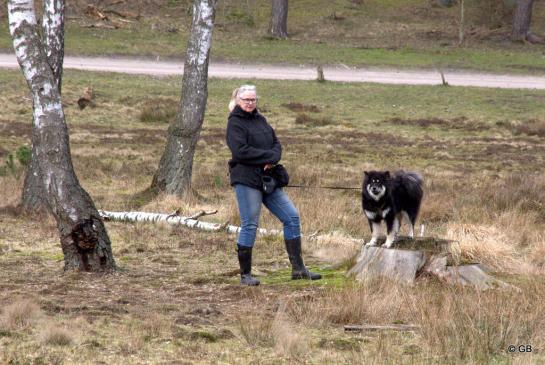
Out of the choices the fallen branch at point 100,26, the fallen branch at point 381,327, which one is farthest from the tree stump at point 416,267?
the fallen branch at point 100,26

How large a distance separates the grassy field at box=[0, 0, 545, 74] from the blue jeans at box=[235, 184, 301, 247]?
97.3 feet

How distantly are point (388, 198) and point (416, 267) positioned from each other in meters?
1.13

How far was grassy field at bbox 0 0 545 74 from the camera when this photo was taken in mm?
40625

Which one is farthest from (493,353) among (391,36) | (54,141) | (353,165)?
(391,36)

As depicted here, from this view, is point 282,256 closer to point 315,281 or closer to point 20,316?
point 315,281

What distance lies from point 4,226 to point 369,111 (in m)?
16.6

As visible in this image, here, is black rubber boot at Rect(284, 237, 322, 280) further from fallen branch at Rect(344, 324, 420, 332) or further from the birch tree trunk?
the birch tree trunk

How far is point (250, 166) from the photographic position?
391 inches

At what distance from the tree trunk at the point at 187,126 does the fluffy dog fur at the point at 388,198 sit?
5.27 m

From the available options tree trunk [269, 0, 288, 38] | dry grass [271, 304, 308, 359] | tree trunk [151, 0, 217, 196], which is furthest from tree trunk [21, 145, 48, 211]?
tree trunk [269, 0, 288, 38]

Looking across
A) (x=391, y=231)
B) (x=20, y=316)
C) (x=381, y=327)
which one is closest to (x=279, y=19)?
(x=391, y=231)

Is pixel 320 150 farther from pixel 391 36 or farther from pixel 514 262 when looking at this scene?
pixel 391 36

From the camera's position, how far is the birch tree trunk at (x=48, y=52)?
47.6 feet

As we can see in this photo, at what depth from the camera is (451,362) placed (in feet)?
22.6
